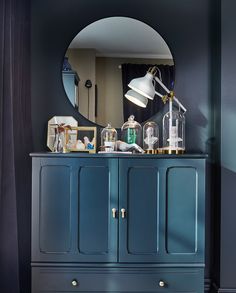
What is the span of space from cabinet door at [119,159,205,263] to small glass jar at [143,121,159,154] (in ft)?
1.05

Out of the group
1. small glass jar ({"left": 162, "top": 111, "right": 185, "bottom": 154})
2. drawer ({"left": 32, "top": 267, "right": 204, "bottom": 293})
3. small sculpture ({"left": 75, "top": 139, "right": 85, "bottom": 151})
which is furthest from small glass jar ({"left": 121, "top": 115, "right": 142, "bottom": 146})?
drawer ({"left": 32, "top": 267, "right": 204, "bottom": 293})

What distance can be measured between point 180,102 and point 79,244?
123 cm

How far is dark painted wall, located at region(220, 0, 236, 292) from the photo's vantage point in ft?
7.87

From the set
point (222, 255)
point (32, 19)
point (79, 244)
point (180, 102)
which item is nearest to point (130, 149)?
point (180, 102)

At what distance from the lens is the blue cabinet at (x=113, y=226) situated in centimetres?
209

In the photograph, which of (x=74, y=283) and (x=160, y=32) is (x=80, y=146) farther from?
(x=160, y=32)

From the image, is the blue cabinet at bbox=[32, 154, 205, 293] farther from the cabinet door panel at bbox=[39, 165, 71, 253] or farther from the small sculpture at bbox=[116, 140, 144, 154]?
the small sculpture at bbox=[116, 140, 144, 154]

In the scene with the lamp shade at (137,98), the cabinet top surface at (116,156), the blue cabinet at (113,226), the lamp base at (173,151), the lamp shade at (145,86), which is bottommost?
the blue cabinet at (113,226)

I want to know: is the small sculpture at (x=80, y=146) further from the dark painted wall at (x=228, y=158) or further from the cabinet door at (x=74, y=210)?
the dark painted wall at (x=228, y=158)

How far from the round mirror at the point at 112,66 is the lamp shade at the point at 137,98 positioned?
0.16 ft

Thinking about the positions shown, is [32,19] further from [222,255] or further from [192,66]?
[222,255]

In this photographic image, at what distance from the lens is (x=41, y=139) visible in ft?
8.41

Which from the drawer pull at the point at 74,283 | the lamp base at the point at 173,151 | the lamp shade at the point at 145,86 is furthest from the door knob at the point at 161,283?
the lamp shade at the point at 145,86

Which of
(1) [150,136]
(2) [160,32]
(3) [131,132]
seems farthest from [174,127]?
(2) [160,32]
